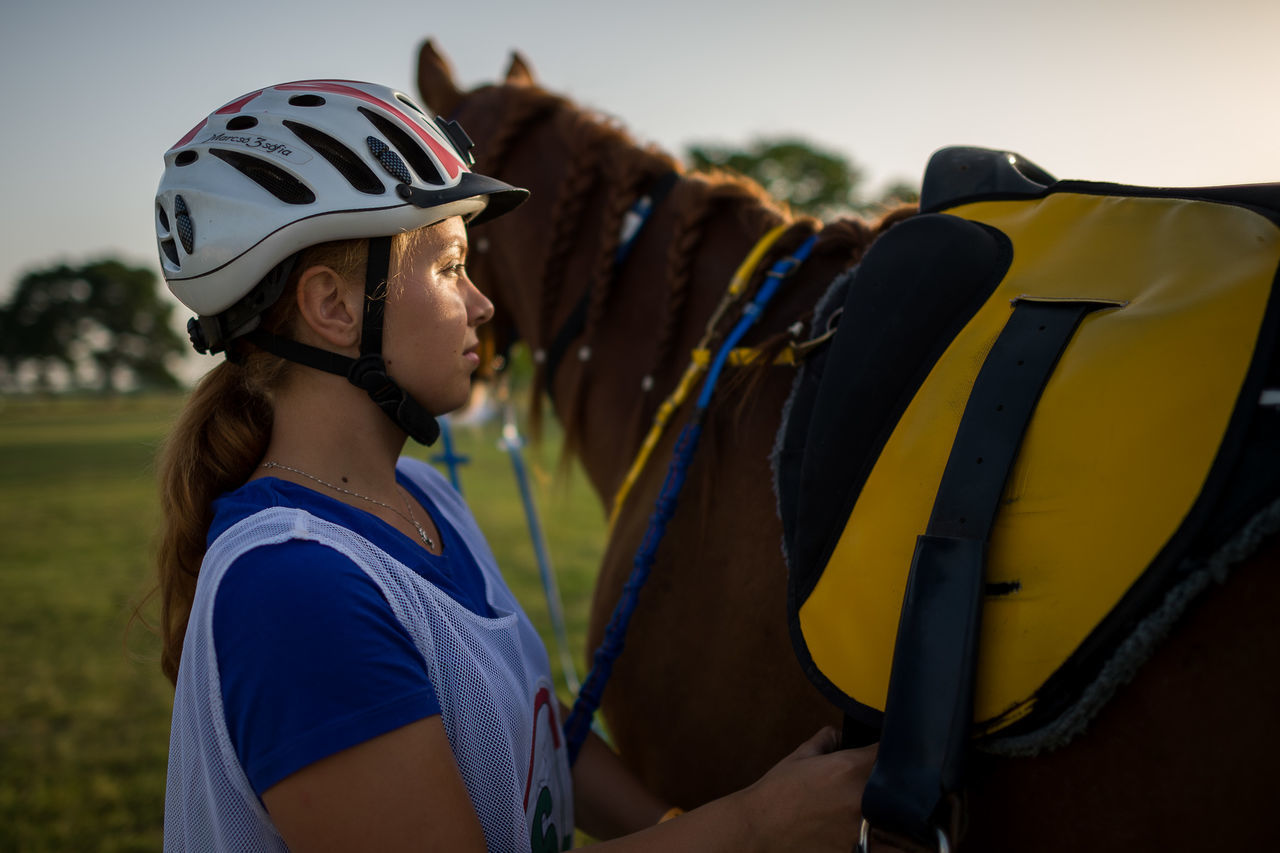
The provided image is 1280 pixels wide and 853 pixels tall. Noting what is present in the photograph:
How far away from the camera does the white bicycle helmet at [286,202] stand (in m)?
1.36

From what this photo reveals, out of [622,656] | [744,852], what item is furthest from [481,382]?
[744,852]

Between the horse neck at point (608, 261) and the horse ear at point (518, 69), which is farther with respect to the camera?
the horse ear at point (518, 69)

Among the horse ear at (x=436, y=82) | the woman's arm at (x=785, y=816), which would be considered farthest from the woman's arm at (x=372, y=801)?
the horse ear at (x=436, y=82)

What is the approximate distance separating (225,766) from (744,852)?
0.77m

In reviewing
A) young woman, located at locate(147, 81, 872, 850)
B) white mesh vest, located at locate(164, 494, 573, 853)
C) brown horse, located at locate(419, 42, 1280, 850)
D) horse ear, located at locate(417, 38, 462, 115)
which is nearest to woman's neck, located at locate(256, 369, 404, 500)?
young woman, located at locate(147, 81, 872, 850)

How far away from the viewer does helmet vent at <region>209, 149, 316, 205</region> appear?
137 centimetres

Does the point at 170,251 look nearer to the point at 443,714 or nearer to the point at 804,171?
the point at 443,714

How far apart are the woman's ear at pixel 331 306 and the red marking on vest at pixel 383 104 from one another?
13.0 inches

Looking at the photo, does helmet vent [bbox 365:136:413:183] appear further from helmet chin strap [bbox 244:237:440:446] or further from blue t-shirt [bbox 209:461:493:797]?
blue t-shirt [bbox 209:461:493:797]

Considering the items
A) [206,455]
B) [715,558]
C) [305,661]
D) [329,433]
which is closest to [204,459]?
[206,455]

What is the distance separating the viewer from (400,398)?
1.43m

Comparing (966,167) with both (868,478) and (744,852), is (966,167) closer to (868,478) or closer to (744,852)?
(868,478)

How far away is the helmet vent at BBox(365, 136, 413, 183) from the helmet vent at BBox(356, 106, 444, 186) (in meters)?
0.04

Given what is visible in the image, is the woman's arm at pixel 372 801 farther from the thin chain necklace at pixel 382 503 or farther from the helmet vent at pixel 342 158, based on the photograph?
the helmet vent at pixel 342 158
